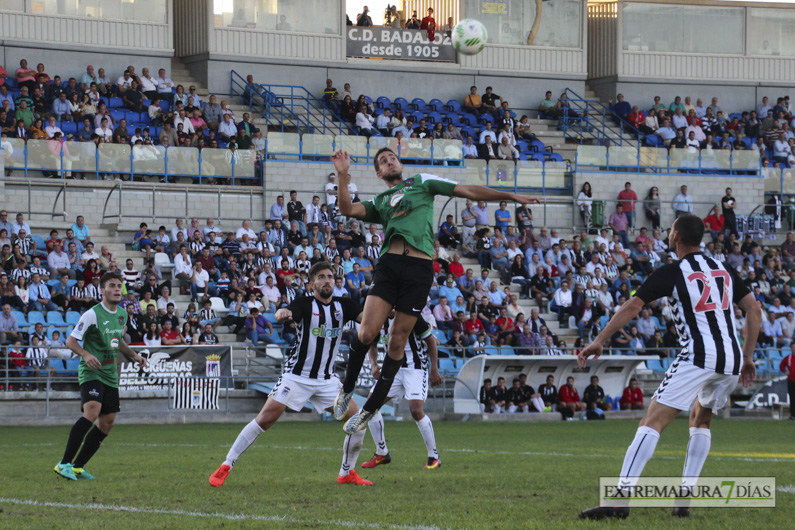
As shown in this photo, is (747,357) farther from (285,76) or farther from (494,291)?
(285,76)

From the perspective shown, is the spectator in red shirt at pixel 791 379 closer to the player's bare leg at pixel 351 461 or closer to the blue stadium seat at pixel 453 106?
the player's bare leg at pixel 351 461

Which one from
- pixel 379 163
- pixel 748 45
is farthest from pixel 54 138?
pixel 748 45

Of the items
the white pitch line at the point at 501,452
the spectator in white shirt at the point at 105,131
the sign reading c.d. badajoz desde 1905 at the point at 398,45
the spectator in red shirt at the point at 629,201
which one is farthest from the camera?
the sign reading c.d. badajoz desde 1905 at the point at 398,45

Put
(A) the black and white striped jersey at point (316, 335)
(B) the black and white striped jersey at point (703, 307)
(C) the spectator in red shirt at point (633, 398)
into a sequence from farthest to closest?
(C) the spectator in red shirt at point (633, 398) → (A) the black and white striped jersey at point (316, 335) → (B) the black and white striped jersey at point (703, 307)

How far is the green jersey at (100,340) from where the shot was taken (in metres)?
10.9

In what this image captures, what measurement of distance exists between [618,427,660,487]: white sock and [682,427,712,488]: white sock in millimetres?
438

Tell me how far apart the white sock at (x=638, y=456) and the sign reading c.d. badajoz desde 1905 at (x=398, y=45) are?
99.4 feet

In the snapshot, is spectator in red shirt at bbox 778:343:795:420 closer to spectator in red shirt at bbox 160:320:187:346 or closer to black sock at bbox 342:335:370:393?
spectator in red shirt at bbox 160:320:187:346

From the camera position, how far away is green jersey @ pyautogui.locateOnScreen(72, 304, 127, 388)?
35.6 feet

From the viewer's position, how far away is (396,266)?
29.3ft

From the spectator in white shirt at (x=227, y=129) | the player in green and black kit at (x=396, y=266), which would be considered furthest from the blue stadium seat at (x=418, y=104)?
the player in green and black kit at (x=396, y=266)

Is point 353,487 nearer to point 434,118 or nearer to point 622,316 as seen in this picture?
point 622,316

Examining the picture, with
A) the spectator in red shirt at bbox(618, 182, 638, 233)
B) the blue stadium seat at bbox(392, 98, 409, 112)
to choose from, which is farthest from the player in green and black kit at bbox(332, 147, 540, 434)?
the blue stadium seat at bbox(392, 98, 409, 112)

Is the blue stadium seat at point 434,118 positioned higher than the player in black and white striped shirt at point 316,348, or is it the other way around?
the blue stadium seat at point 434,118
